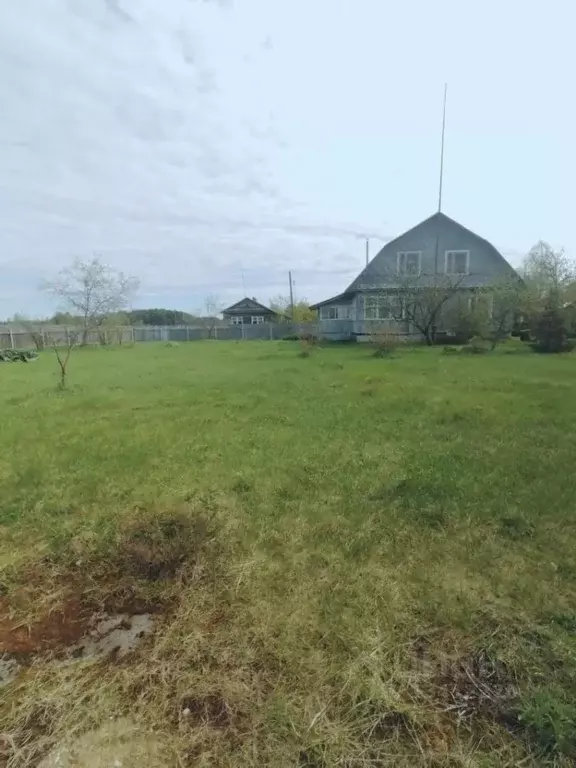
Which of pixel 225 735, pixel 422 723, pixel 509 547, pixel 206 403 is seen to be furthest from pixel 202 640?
pixel 206 403

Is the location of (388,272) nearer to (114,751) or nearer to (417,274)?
(417,274)

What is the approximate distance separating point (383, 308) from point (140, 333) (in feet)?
64.5

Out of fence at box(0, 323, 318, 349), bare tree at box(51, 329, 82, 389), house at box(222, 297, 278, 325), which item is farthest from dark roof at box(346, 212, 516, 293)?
house at box(222, 297, 278, 325)

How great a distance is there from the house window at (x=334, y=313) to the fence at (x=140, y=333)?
65.2 inches

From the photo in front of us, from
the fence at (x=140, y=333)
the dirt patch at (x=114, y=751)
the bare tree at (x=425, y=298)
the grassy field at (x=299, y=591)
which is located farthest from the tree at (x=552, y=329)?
the dirt patch at (x=114, y=751)

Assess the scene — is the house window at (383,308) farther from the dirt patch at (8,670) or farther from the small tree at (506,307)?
the dirt patch at (8,670)

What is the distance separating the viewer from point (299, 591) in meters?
2.77

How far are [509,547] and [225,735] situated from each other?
89.3 inches

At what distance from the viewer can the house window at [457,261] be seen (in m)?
24.3

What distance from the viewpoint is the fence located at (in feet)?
86.7

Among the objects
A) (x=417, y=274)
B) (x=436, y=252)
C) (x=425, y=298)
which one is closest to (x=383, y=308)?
(x=417, y=274)

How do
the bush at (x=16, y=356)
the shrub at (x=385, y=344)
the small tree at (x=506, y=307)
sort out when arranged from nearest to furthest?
the shrub at (x=385, y=344) → the small tree at (x=506, y=307) → the bush at (x=16, y=356)

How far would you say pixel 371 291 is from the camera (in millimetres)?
24000

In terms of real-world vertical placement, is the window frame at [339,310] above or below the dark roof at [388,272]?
below
